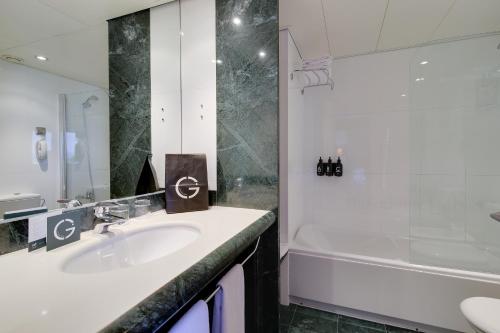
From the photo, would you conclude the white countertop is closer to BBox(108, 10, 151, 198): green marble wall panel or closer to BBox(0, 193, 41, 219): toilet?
BBox(0, 193, 41, 219): toilet

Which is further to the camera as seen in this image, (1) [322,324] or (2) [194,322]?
(1) [322,324]

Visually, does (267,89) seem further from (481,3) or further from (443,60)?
(443,60)

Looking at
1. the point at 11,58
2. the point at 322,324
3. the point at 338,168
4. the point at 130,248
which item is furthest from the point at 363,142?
the point at 11,58

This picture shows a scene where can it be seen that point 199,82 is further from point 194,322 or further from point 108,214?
point 194,322

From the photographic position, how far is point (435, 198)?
2176 millimetres

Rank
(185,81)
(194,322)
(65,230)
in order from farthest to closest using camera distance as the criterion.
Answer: (185,81)
(65,230)
(194,322)

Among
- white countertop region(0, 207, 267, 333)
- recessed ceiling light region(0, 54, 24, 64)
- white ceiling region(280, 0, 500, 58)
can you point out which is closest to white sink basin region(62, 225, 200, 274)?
white countertop region(0, 207, 267, 333)

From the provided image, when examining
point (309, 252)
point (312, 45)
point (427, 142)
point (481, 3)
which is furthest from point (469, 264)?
point (312, 45)

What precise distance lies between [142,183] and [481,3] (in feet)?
8.17

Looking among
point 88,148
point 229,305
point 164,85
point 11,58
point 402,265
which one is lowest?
point 402,265

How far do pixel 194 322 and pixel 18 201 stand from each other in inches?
26.2

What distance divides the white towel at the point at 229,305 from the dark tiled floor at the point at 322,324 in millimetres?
962

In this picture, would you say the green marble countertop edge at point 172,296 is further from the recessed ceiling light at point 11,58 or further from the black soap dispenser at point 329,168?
the black soap dispenser at point 329,168

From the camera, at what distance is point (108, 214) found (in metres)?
0.94
